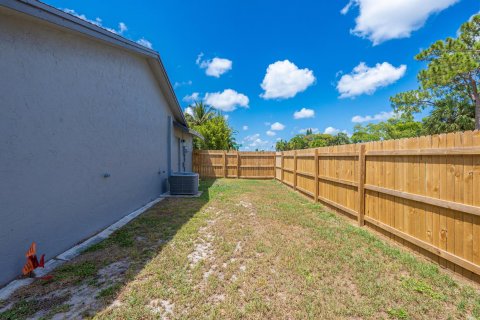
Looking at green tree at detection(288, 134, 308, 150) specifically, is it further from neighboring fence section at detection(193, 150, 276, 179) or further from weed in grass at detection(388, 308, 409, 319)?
weed in grass at detection(388, 308, 409, 319)

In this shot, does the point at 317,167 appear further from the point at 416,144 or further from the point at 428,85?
the point at 428,85

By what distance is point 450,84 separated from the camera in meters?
15.7

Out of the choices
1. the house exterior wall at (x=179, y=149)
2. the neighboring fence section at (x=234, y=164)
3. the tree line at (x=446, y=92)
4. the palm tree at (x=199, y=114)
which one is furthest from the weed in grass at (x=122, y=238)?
the palm tree at (x=199, y=114)

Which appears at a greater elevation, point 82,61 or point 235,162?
point 82,61

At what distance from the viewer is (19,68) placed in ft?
9.28

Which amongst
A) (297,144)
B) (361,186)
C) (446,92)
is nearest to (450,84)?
(446,92)

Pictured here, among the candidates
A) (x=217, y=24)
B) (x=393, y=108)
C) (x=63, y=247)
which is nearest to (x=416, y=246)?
(x=63, y=247)

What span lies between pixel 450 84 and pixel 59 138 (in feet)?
76.6

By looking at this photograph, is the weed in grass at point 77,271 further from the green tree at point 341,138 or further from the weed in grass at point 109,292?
the green tree at point 341,138

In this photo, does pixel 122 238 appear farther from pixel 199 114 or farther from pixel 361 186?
pixel 199 114

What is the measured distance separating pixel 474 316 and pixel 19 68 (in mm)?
6227

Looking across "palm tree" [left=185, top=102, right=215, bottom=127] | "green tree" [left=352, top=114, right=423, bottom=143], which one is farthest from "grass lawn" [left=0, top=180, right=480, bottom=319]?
"green tree" [left=352, top=114, right=423, bottom=143]

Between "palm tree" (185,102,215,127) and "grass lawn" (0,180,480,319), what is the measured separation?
2368 cm

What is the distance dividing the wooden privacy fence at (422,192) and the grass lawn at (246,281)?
1.11 feet
